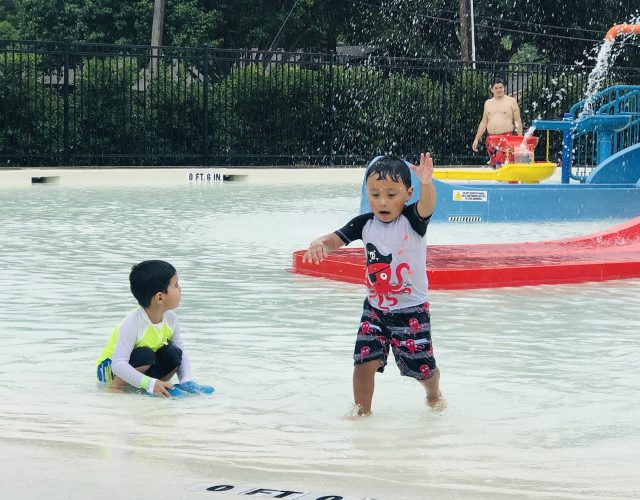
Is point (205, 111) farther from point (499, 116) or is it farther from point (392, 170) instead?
point (392, 170)

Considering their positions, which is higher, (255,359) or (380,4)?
(380,4)

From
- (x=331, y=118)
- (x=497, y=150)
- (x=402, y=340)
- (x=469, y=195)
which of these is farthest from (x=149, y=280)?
(x=331, y=118)

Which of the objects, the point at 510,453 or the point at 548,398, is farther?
the point at 548,398

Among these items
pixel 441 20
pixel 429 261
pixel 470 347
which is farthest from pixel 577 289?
pixel 441 20

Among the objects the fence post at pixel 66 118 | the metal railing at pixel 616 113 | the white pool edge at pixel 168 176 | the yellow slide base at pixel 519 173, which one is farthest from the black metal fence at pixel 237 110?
the yellow slide base at pixel 519 173

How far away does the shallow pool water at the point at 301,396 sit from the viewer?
16.1 ft

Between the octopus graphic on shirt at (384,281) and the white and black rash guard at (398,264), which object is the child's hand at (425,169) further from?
the octopus graphic on shirt at (384,281)

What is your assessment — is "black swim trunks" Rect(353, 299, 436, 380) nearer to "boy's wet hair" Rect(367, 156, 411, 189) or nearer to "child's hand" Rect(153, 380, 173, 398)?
"boy's wet hair" Rect(367, 156, 411, 189)

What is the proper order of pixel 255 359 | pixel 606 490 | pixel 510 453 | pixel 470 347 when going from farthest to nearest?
pixel 470 347 < pixel 255 359 < pixel 510 453 < pixel 606 490

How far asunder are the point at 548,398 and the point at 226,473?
7.89 feet

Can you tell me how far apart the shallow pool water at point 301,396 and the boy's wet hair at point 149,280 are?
559mm

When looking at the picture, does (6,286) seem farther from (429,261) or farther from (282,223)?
(282,223)

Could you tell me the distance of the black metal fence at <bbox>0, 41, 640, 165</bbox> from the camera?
26.9 m

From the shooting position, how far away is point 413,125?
3147 centimetres
